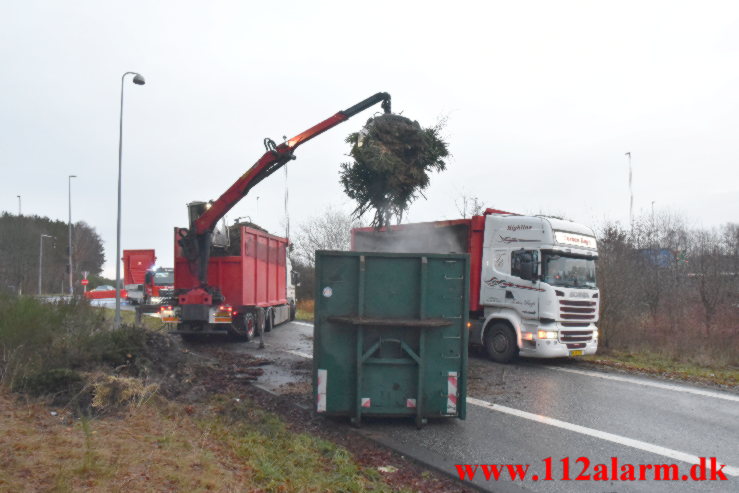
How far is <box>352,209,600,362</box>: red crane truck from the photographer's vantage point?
33.9 ft

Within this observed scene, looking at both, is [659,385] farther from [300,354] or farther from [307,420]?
[300,354]

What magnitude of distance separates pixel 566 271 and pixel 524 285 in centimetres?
88

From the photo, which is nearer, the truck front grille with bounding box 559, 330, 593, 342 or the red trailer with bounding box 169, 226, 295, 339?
the truck front grille with bounding box 559, 330, 593, 342

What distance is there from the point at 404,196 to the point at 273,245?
6.85 metres

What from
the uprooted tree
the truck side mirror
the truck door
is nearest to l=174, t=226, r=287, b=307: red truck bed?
the uprooted tree

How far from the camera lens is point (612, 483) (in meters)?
4.57

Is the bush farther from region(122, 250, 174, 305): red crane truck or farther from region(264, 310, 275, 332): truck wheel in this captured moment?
region(122, 250, 174, 305): red crane truck

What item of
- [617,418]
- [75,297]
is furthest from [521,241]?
[75,297]

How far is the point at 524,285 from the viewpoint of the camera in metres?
10.6

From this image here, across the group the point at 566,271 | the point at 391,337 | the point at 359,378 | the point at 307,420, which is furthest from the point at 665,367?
the point at 307,420

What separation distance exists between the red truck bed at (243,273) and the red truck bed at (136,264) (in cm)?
1197

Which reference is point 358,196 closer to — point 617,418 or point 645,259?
point 617,418

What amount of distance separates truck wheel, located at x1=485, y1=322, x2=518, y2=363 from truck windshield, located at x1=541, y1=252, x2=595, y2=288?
4.42 feet

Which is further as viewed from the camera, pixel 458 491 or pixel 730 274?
pixel 730 274
